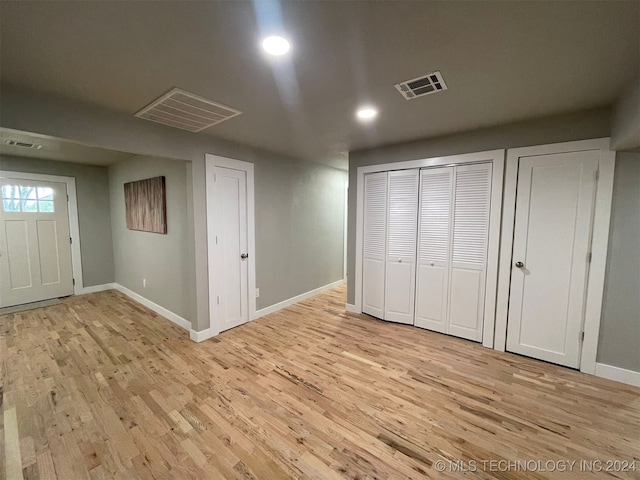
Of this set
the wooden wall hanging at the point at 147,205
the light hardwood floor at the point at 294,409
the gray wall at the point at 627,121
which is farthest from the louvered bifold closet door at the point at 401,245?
the wooden wall hanging at the point at 147,205

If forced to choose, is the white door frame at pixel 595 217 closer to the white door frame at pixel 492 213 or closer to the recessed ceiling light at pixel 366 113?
the white door frame at pixel 492 213

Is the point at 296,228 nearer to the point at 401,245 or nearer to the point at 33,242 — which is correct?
the point at 401,245

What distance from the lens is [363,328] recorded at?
11.1ft

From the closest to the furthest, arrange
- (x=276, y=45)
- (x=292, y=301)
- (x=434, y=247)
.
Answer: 1. (x=276, y=45)
2. (x=434, y=247)
3. (x=292, y=301)

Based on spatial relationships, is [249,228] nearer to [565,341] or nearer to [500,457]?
[500,457]

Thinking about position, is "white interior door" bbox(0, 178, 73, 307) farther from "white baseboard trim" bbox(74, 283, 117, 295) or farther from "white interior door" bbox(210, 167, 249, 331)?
"white interior door" bbox(210, 167, 249, 331)

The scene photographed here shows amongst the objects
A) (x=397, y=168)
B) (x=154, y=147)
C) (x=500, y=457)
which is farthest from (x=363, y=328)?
(x=154, y=147)

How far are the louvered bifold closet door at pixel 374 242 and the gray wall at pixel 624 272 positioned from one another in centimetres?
211

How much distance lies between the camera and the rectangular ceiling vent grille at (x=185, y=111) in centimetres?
201

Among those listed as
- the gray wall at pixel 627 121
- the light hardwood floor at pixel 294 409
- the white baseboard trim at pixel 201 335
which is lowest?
the light hardwood floor at pixel 294 409

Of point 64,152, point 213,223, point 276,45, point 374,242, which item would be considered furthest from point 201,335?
point 64,152

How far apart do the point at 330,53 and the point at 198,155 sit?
6.69 feet

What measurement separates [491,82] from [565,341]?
2.49 m

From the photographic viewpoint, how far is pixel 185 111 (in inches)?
88.0
